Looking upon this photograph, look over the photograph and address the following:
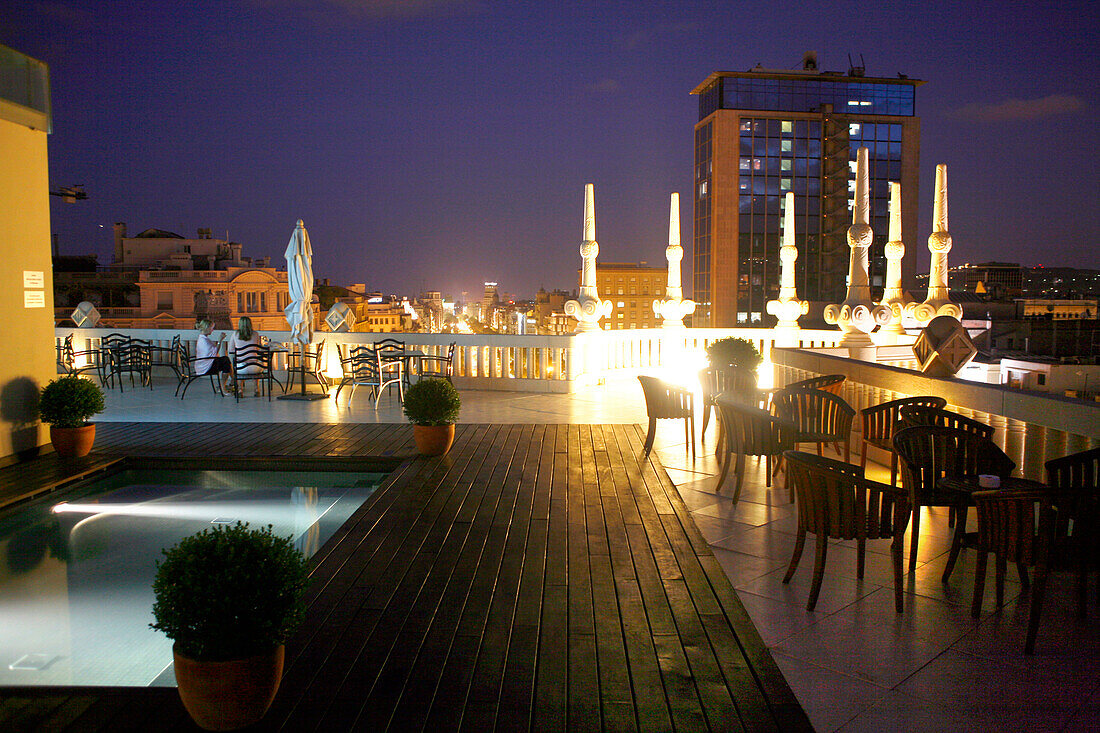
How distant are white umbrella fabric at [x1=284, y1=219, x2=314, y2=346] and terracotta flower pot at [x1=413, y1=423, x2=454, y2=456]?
4.69 meters

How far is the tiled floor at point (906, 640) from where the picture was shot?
240 centimetres

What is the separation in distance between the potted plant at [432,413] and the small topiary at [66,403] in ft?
9.69

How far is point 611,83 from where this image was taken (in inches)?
2058

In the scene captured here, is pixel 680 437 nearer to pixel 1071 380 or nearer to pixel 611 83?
pixel 1071 380

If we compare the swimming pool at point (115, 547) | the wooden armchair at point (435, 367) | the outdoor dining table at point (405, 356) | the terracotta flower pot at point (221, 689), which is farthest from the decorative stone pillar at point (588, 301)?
the terracotta flower pot at point (221, 689)

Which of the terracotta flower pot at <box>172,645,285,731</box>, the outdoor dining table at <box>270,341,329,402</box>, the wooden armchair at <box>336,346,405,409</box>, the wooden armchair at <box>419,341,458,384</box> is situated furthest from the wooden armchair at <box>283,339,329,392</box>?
the terracotta flower pot at <box>172,645,285,731</box>

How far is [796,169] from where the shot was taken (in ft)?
122

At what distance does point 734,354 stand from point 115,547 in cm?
615

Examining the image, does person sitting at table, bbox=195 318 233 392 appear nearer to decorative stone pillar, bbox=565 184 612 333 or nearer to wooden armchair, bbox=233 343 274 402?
wooden armchair, bbox=233 343 274 402

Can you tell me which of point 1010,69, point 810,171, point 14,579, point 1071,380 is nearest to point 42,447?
point 14,579

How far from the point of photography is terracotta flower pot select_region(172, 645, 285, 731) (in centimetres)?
221

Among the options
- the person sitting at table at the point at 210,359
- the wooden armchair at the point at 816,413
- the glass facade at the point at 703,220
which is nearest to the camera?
the wooden armchair at the point at 816,413

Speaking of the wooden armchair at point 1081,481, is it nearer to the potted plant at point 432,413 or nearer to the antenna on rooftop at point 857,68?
the potted plant at point 432,413

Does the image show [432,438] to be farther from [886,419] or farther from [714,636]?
[714,636]
